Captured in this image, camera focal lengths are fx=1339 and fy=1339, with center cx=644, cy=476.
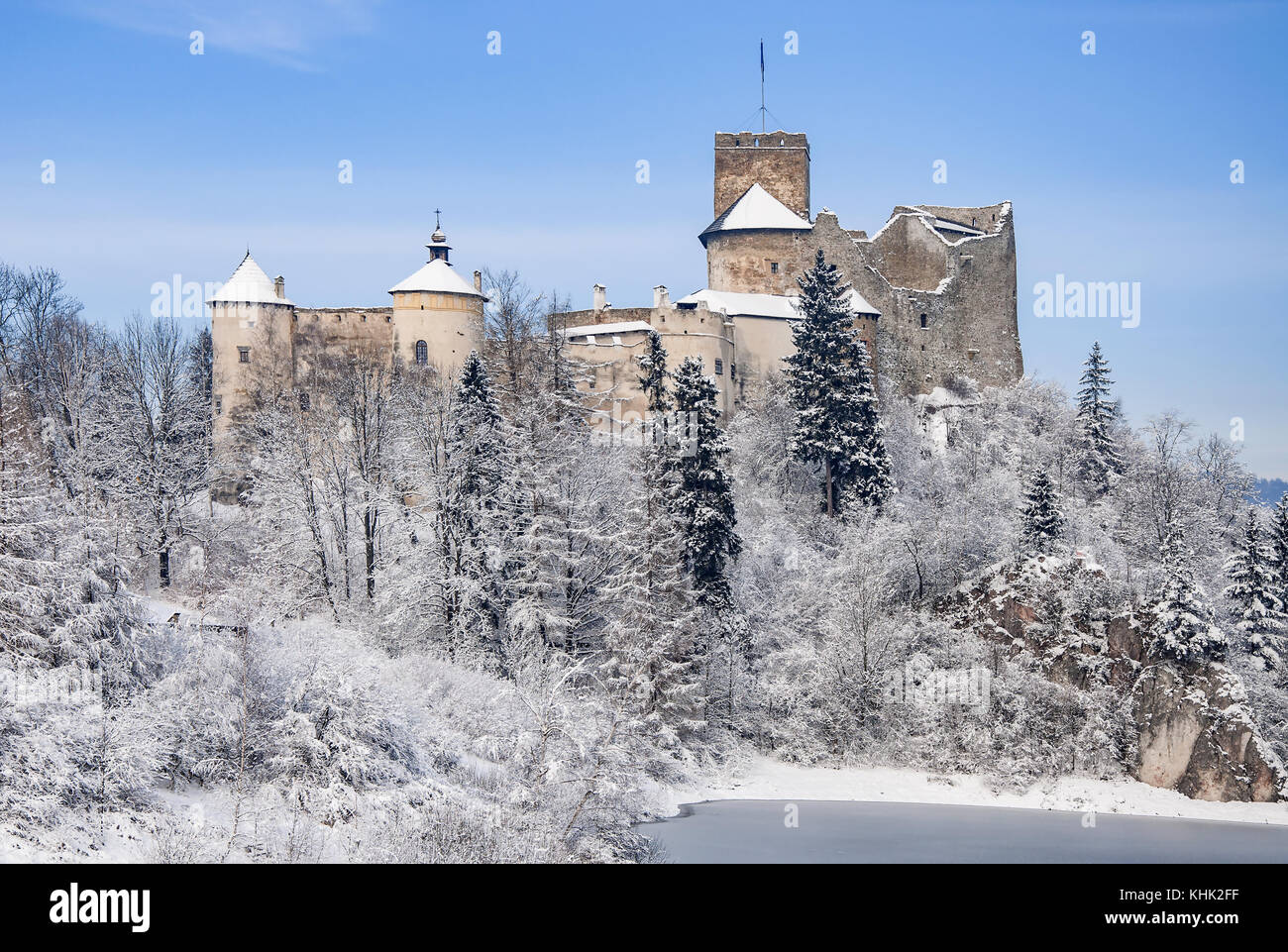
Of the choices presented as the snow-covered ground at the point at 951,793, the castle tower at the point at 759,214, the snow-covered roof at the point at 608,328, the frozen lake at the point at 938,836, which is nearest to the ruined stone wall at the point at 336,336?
the snow-covered roof at the point at 608,328

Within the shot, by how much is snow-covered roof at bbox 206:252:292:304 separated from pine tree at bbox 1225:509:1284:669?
131 feet

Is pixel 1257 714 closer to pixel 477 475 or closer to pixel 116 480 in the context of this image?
pixel 477 475

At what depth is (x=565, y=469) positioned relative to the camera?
3584 cm

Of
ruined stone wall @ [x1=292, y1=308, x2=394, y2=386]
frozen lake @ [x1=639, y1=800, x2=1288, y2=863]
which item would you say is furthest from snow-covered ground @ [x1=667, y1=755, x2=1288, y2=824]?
ruined stone wall @ [x1=292, y1=308, x2=394, y2=386]

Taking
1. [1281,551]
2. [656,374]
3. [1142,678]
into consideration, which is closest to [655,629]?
[656,374]

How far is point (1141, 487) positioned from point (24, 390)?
130 feet

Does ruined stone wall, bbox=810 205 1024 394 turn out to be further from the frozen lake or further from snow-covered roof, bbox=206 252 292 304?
the frozen lake

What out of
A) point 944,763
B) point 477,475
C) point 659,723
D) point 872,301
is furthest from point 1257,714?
point 872,301

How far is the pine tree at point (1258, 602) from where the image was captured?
36031 mm

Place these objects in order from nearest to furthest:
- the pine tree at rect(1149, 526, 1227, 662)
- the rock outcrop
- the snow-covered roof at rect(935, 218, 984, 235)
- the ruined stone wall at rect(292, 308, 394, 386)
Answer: the rock outcrop < the pine tree at rect(1149, 526, 1227, 662) < the ruined stone wall at rect(292, 308, 394, 386) < the snow-covered roof at rect(935, 218, 984, 235)

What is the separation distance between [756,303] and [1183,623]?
91.9 ft

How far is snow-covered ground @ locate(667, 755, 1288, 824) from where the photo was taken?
106 feet
